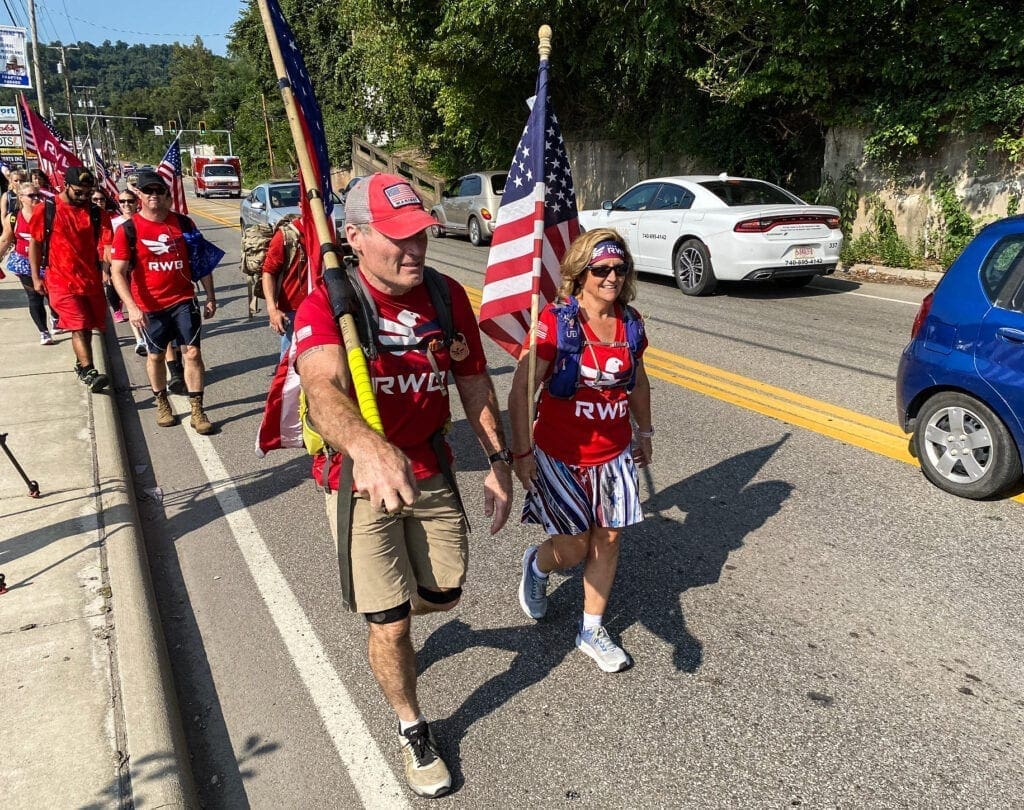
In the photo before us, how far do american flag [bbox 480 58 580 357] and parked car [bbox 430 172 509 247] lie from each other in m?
14.9

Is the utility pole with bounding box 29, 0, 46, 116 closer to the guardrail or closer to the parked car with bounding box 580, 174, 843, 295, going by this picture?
the guardrail

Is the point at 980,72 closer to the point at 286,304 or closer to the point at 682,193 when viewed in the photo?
the point at 682,193

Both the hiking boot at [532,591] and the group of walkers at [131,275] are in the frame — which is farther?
the group of walkers at [131,275]

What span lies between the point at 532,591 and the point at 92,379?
5.26 metres

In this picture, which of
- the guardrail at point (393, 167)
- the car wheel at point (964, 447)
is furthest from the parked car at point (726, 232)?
the guardrail at point (393, 167)

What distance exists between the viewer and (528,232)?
3.33 metres

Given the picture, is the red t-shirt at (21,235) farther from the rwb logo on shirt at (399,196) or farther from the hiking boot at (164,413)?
the rwb logo on shirt at (399,196)

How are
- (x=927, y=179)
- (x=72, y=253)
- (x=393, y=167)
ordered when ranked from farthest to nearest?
1. (x=393, y=167)
2. (x=927, y=179)
3. (x=72, y=253)

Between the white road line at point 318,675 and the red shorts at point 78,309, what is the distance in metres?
2.97

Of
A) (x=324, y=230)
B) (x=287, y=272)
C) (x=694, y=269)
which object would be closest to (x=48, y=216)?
(x=287, y=272)

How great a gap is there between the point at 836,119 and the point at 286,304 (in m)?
12.1

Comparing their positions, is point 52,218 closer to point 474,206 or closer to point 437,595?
point 437,595

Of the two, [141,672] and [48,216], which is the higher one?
[48,216]

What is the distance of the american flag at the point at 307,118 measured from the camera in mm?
2732
